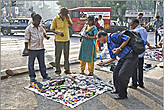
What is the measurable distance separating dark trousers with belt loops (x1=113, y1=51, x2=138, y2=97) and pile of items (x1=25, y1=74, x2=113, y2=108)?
547 millimetres

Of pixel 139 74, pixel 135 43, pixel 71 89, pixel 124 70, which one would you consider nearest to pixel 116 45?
pixel 135 43

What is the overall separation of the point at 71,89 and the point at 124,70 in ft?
4.66

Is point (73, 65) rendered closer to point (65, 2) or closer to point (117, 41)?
point (117, 41)

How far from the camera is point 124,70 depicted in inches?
167

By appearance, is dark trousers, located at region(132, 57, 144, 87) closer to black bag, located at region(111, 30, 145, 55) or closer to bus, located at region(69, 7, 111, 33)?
black bag, located at region(111, 30, 145, 55)

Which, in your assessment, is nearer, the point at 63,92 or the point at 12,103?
the point at 12,103

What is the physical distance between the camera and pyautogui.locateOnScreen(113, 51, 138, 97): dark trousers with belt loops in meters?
4.23

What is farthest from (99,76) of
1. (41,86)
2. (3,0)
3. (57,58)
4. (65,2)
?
(65,2)

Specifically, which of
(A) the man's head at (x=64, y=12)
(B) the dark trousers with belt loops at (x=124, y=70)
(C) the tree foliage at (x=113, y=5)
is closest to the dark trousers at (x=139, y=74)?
(B) the dark trousers with belt loops at (x=124, y=70)

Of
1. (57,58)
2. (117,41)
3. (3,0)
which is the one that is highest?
(3,0)

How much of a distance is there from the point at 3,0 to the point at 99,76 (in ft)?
98.4

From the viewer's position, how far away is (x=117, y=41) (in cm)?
421

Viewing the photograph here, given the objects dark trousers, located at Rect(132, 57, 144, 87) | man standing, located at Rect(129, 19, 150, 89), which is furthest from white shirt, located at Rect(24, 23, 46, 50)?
dark trousers, located at Rect(132, 57, 144, 87)

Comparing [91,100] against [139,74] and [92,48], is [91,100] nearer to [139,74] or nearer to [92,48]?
[139,74]
